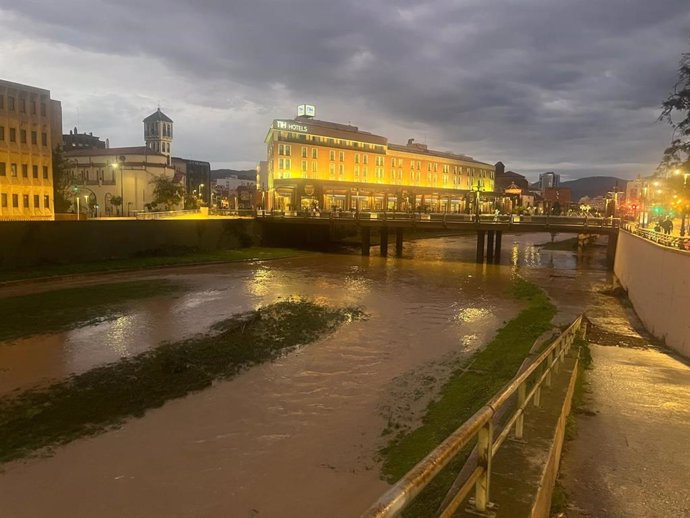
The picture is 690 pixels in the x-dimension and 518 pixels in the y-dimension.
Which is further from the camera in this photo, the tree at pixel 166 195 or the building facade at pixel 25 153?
the tree at pixel 166 195

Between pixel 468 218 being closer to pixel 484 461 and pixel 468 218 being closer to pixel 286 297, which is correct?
pixel 286 297

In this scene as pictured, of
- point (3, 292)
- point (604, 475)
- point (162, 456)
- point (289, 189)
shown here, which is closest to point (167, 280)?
point (3, 292)

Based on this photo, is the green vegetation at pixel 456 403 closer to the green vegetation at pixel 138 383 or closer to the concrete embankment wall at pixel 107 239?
the green vegetation at pixel 138 383

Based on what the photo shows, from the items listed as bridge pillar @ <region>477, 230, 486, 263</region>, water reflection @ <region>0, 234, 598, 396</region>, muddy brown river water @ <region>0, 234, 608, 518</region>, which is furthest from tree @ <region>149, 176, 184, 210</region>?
bridge pillar @ <region>477, 230, 486, 263</region>

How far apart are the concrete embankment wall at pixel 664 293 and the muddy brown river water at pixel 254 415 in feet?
12.3

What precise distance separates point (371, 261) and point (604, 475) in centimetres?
4489

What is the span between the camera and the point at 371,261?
51.2 meters

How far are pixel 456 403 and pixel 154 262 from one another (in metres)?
37.1

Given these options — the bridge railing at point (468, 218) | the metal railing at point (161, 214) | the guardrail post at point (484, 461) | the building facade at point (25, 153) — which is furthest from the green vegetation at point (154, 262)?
the guardrail post at point (484, 461)

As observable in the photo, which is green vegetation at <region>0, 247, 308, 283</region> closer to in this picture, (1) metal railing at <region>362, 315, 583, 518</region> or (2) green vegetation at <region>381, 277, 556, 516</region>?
(2) green vegetation at <region>381, 277, 556, 516</region>

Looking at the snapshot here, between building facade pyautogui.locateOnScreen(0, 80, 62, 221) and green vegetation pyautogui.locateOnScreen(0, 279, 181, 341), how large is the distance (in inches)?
1094

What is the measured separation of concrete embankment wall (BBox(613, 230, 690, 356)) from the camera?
15.9 metres

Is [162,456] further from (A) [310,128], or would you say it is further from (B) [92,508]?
(A) [310,128]

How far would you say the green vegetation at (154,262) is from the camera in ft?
115
